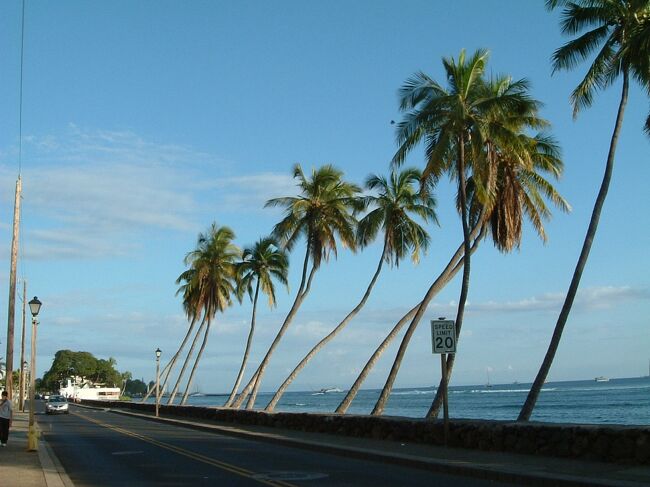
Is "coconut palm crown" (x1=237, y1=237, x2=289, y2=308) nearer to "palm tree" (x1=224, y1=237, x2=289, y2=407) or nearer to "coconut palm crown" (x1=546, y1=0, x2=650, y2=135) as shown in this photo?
"palm tree" (x1=224, y1=237, x2=289, y2=407)

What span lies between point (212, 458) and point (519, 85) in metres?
15.0

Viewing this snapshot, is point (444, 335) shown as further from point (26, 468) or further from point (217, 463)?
point (26, 468)

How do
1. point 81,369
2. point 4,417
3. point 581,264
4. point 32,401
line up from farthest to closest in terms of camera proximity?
point 81,369, point 32,401, point 4,417, point 581,264

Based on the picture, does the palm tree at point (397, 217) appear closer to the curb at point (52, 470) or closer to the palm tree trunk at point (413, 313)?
the palm tree trunk at point (413, 313)

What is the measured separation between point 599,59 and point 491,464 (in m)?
11.8

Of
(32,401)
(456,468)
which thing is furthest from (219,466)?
(32,401)

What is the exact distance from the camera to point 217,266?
56906 mm

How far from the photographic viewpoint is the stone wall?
13.5 metres

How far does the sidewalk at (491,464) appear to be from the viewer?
12.1 m

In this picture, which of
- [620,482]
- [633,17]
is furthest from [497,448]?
[633,17]

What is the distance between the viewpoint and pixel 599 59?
68.1 feet

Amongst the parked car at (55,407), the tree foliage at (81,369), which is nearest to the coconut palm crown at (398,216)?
the parked car at (55,407)

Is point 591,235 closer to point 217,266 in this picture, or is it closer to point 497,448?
point 497,448

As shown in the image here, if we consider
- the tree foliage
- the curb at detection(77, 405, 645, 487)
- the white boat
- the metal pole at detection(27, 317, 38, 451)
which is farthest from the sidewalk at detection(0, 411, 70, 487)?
the tree foliage
